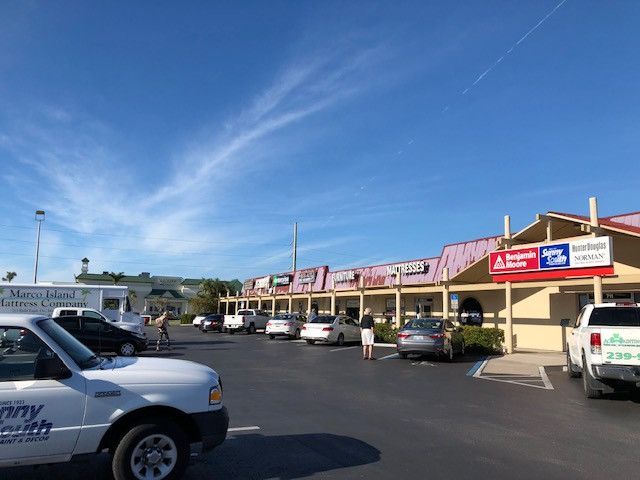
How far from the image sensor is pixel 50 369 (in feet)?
14.7

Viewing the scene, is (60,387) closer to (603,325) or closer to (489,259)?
(603,325)

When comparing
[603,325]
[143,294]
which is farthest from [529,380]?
[143,294]

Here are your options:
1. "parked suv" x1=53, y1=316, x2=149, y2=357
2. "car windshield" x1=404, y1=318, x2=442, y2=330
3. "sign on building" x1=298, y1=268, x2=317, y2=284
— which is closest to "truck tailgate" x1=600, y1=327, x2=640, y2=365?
"car windshield" x1=404, y1=318, x2=442, y2=330

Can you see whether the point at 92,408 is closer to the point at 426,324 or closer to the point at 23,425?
the point at 23,425

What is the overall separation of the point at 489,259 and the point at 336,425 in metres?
14.8

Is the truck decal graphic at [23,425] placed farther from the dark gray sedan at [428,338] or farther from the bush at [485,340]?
the bush at [485,340]

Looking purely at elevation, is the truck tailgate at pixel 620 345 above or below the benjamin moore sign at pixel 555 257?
below

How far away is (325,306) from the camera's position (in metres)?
41.1

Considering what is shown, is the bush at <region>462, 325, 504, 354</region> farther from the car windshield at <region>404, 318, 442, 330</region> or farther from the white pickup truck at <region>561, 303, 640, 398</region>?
the white pickup truck at <region>561, 303, 640, 398</region>

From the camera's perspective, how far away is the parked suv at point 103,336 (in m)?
17.6

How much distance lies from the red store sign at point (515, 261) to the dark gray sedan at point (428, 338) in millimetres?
3372

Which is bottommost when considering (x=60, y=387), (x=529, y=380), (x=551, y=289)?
(x=529, y=380)

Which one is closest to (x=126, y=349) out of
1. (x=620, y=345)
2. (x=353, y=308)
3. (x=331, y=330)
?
(x=331, y=330)

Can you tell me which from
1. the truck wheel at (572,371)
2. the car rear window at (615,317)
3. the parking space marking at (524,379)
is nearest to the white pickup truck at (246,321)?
the parking space marking at (524,379)
